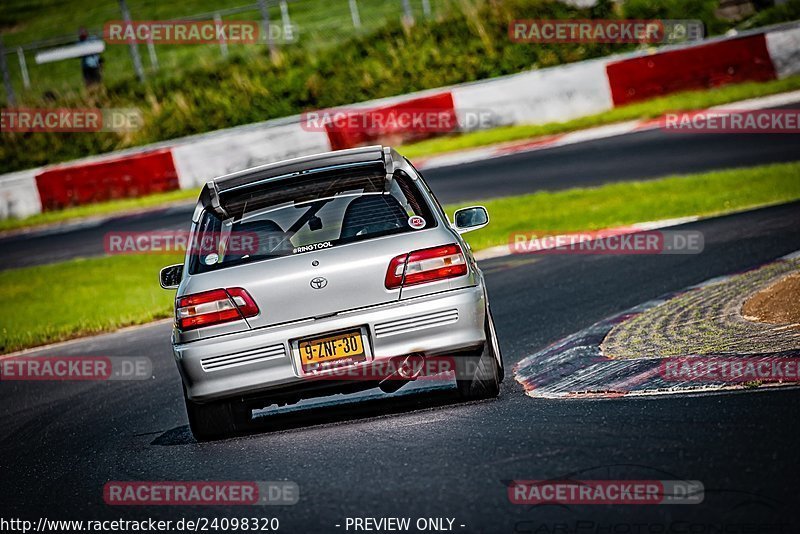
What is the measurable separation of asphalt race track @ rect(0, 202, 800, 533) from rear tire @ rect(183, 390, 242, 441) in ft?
0.29

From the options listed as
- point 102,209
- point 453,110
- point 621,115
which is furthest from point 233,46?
point 621,115

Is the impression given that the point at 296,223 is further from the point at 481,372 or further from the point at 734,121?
the point at 734,121

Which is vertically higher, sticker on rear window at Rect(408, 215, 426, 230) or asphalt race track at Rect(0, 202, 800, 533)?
sticker on rear window at Rect(408, 215, 426, 230)

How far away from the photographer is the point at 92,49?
3189 cm

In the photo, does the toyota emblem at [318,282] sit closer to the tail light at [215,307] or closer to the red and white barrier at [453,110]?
the tail light at [215,307]

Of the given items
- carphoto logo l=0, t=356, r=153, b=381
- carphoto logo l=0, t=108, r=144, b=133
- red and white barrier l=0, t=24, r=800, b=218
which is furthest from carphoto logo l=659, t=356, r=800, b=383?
carphoto logo l=0, t=108, r=144, b=133

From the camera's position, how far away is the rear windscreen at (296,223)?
7051 mm

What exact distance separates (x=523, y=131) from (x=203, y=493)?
1858 cm

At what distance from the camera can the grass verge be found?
22.4 meters

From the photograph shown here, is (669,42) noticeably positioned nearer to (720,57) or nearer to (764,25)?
(764,25)

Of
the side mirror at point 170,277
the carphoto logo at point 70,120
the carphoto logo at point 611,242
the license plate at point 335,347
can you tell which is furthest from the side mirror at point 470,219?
the carphoto logo at point 70,120

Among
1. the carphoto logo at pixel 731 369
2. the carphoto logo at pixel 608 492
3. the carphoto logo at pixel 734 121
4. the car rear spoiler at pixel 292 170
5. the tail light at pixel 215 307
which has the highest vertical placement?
the car rear spoiler at pixel 292 170

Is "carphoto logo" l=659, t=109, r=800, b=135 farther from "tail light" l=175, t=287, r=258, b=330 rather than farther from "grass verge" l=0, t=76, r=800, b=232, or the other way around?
"tail light" l=175, t=287, r=258, b=330

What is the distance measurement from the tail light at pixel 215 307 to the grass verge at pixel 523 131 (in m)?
16.7
